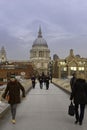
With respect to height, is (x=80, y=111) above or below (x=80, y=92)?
below

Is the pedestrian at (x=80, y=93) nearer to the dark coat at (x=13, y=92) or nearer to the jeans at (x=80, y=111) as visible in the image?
the jeans at (x=80, y=111)

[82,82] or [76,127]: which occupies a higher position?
[82,82]

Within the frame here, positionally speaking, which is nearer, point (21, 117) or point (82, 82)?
point (82, 82)

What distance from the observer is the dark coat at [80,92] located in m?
14.4

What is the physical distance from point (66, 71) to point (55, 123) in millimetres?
182051

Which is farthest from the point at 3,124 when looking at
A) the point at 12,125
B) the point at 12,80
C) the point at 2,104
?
the point at 2,104

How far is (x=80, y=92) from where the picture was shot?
1449 centimetres

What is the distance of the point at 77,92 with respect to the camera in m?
14.5

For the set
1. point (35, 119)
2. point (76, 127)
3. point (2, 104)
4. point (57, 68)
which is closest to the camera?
point (76, 127)

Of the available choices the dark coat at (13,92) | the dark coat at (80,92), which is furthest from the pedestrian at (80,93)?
the dark coat at (13,92)

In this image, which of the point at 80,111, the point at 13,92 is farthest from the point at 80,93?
the point at 13,92

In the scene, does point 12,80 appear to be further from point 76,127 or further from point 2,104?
point 2,104

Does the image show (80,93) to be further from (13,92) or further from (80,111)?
(13,92)

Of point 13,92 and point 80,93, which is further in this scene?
point 13,92
